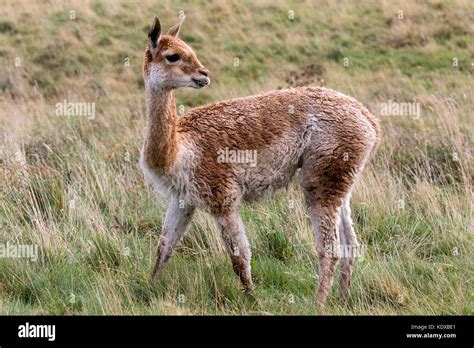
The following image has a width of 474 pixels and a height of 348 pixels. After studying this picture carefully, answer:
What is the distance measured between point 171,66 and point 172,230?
127 cm

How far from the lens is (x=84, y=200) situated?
24.2 ft

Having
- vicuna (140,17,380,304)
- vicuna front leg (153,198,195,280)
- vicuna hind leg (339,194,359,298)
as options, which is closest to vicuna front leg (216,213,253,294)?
vicuna (140,17,380,304)

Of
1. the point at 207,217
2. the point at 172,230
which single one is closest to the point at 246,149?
the point at 172,230

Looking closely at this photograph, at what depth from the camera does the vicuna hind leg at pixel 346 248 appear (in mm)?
6074

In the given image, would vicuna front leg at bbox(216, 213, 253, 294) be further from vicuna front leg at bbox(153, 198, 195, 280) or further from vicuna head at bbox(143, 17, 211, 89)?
vicuna head at bbox(143, 17, 211, 89)

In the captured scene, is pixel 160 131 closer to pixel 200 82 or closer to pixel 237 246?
pixel 200 82

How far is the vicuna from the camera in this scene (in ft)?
19.3

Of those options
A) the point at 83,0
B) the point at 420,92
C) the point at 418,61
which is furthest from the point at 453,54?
the point at 83,0

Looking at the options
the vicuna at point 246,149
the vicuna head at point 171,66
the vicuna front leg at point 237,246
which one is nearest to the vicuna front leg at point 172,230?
the vicuna at point 246,149

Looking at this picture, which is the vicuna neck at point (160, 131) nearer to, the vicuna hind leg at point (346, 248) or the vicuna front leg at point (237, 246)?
the vicuna front leg at point (237, 246)

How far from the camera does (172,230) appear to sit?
6270mm

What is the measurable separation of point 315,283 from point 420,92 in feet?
25.9

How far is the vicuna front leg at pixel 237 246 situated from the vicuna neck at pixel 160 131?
584 mm
